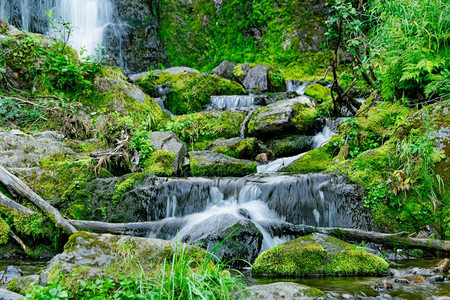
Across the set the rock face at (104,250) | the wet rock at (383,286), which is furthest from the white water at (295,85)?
the rock face at (104,250)

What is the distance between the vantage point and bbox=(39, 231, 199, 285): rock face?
307cm

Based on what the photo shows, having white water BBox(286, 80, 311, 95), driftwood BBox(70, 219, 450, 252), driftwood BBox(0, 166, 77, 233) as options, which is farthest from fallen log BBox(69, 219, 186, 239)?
white water BBox(286, 80, 311, 95)

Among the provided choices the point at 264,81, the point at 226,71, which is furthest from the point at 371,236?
the point at 226,71

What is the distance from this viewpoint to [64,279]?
241 centimetres

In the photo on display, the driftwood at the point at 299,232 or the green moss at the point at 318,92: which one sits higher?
the green moss at the point at 318,92

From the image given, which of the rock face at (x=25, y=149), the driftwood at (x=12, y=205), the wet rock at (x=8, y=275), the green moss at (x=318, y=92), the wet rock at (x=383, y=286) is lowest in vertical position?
the wet rock at (x=383, y=286)

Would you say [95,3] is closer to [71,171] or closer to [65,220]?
[71,171]

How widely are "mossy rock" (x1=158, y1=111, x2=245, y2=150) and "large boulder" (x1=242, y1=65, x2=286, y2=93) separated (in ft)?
11.6

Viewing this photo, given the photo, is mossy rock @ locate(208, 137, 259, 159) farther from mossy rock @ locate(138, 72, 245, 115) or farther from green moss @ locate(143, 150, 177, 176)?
mossy rock @ locate(138, 72, 245, 115)

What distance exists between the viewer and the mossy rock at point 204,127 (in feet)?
30.5

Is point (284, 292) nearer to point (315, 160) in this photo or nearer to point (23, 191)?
point (23, 191)

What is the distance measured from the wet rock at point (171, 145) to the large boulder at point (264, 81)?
5.99 meters

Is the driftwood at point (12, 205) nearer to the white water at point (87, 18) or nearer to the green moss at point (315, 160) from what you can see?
the green moss at point (315, 160)

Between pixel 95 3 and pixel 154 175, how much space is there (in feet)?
43.5
